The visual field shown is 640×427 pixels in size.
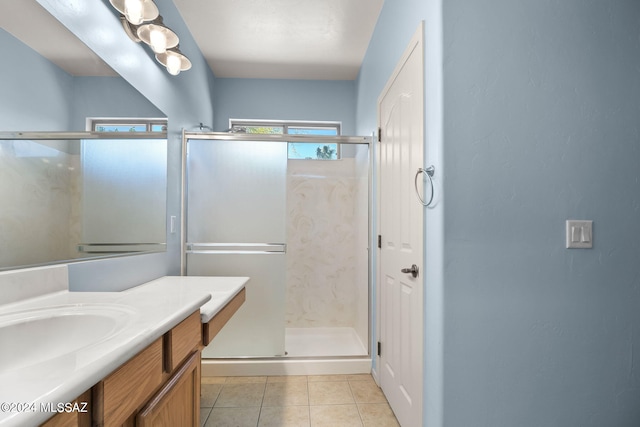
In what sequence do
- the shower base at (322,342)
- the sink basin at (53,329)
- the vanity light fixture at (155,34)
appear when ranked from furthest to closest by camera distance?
the shower base at (322,342), the vanity light fixture at (155,34), the sink basin at (53,329)

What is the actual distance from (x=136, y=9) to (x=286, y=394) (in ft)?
7.61

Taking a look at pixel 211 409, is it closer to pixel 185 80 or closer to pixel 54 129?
pixel 54 129

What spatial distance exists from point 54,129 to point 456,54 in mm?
1524

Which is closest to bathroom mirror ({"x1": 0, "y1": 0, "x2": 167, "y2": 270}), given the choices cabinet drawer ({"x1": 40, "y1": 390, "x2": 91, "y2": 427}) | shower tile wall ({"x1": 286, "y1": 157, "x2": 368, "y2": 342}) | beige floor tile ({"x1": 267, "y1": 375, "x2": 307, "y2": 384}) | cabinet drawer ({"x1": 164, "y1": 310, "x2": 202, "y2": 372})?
cabinet drawer ({"x1": 164, "y1": 310, "x2": 202, "y2": 372})

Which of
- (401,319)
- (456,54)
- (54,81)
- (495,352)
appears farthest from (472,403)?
(54,81)

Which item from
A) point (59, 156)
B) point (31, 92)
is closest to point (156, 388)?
point (59, 156)

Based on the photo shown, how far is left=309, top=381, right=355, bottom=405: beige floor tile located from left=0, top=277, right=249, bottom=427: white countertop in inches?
47.2

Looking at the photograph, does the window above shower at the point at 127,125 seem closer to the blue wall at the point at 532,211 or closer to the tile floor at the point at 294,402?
the blue wall at the point at 532,211

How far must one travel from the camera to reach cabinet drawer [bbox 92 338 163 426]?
61 centimetres

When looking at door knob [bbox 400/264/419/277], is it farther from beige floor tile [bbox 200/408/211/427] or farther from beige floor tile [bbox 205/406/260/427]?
beige floor tile [bbox 200/408/211/427]

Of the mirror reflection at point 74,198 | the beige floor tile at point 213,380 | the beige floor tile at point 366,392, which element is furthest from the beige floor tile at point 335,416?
the mirror reflection at point 74,198

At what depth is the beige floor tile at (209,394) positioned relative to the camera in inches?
79.1

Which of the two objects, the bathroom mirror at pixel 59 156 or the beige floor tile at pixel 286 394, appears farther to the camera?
the beige floor tile at pixel 286 394

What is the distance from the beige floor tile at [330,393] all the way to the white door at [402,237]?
26cm
